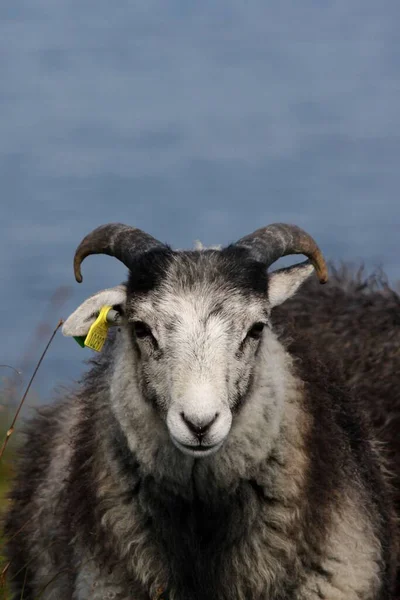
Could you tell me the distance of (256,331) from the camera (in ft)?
21.8

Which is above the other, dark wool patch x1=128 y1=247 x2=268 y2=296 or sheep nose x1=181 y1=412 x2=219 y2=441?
dark wool patch x1=128 y1=247 x2=268 y2=296

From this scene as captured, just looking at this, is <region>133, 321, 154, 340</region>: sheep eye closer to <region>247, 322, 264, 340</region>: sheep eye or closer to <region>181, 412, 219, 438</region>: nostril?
<region>247, 322, 264, 340</region>: sheep eye

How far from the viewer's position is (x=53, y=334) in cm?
729

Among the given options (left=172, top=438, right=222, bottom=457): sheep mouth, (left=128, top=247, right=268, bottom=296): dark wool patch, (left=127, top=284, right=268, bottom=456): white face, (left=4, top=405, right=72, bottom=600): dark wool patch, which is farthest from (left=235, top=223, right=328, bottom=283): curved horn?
(left=4, top=405, right=72, bottom=600): dark wool patch

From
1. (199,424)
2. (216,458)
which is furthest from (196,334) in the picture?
(216,458)

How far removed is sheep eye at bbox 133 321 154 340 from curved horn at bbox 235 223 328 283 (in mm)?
754

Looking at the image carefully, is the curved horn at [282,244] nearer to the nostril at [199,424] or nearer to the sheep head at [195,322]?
the sheep head at [195,322]

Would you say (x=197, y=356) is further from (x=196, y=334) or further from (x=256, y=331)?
(x=256, y=331)

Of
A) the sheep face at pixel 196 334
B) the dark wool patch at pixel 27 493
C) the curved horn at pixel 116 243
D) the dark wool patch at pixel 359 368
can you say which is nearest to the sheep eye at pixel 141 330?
the sheep face at pixel 196 334

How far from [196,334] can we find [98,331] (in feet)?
2.39

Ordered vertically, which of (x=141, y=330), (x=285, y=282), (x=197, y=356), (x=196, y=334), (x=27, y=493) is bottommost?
(x=27, y=493)

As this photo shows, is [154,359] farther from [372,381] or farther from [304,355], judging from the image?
[372,381]

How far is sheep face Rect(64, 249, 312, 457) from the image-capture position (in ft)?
19.8

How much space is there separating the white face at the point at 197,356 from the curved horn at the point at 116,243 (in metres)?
0.40
